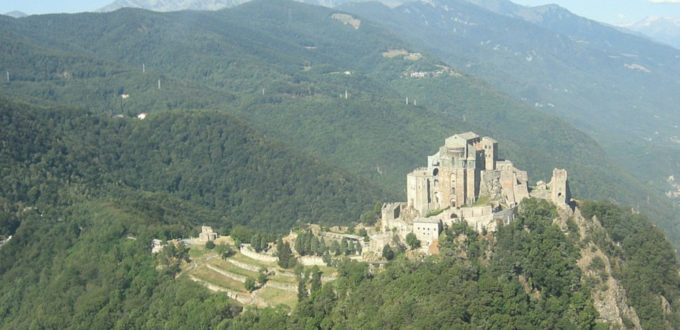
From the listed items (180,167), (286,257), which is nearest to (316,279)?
(286,257)

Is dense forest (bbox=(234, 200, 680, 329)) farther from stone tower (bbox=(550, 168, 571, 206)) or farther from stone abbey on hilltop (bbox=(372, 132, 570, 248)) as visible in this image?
stone abbey on hilltop (bbox=(372, 132, 570, 248))

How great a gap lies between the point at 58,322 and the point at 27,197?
112ft

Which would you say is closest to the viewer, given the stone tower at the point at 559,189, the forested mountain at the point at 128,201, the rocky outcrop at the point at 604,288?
the rocky outcrop at the point at 604,288

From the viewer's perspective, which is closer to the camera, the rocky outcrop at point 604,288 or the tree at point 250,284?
the rocky outcrop at point 604,288

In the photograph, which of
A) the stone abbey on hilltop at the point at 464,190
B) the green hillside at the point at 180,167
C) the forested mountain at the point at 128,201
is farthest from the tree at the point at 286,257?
the green hillside at the point at 180,167

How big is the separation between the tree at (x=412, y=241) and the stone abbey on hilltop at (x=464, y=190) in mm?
1241

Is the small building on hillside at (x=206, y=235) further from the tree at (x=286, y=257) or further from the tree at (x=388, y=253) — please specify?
the tree at (x=388, y=253)

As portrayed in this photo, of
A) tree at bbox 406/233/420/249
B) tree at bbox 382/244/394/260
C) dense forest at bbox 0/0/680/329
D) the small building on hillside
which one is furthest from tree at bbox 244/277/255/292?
the small building on hillside

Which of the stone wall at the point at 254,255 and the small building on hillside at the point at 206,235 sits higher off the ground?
the stone wall at the point at 254,255

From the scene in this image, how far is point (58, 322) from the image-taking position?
91.2 meters

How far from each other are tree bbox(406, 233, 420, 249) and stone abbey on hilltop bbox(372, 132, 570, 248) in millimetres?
1241

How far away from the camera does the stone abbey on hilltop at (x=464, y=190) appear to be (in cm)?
7975

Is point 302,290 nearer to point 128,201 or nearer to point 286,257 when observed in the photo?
point 286,257

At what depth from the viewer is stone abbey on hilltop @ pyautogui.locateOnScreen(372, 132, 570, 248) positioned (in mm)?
79750
